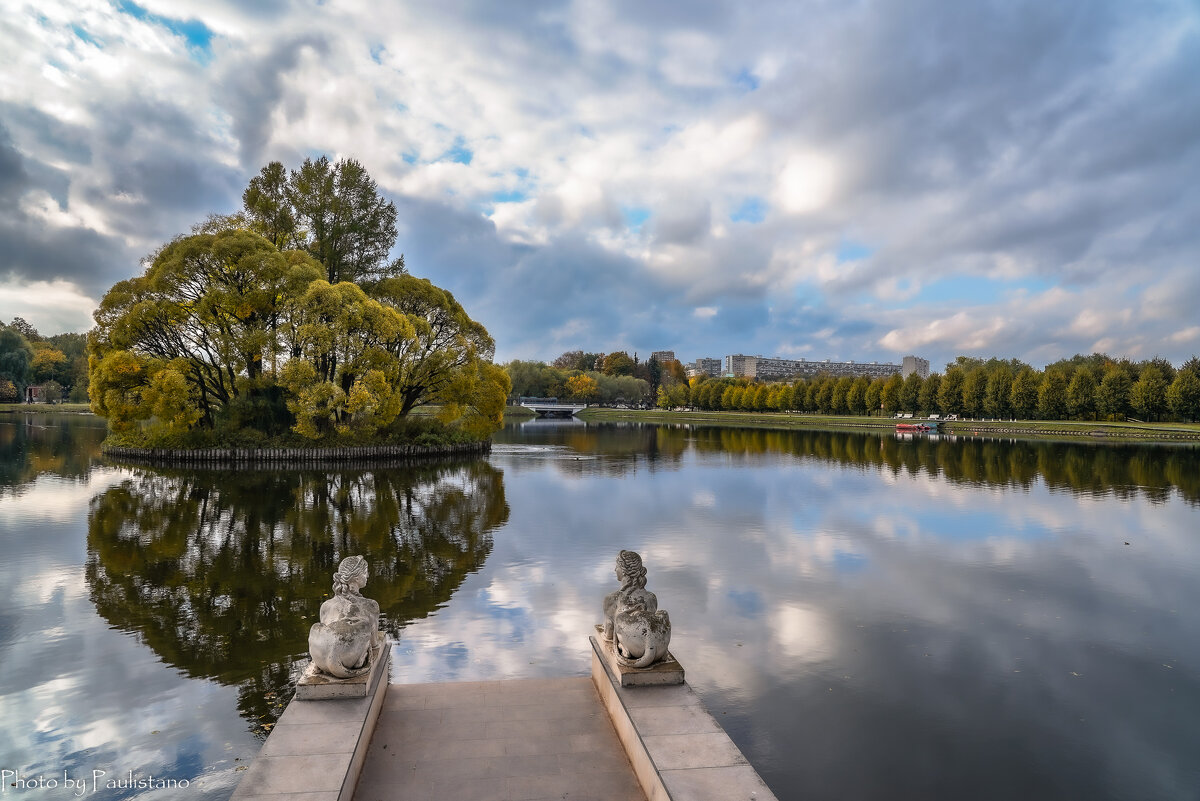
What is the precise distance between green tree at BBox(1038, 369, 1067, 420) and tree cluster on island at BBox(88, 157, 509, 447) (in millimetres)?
71542

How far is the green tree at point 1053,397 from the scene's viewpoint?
77.4m

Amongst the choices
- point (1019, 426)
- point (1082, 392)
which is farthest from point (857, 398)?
point (1082, 392)

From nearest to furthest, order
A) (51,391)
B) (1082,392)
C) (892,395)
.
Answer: (1082,392) < (892,395) < (51,391)

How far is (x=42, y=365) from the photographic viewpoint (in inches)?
3777

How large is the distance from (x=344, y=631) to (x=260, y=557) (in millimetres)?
9551

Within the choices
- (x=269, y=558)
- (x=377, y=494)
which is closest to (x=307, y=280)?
(x=377, y=494)

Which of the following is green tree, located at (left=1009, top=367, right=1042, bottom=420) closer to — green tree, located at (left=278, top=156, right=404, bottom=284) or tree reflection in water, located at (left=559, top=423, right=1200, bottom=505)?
tree reflection in water, located at (left=559, top=423, right=1200, bottom=505)

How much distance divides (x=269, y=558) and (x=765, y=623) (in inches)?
421

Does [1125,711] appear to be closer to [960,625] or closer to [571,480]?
[960,625]

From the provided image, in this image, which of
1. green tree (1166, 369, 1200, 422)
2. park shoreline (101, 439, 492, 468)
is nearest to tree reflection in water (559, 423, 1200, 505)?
park shoreline (101, 439, 492, 468)

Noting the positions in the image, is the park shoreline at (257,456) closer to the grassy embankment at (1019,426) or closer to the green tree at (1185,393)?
the grassy embankment at (1019,426)

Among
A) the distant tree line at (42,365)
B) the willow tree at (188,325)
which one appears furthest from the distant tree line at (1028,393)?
the distant tree line at (42,365)

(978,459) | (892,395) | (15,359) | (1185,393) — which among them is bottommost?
(978,459)

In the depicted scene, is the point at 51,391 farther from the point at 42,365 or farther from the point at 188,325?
the point at 188,325
